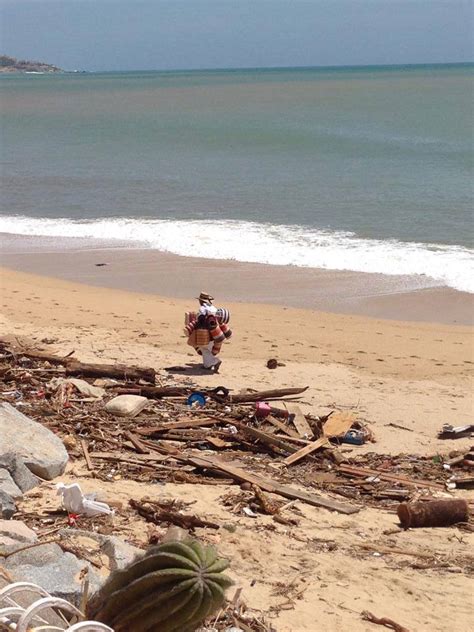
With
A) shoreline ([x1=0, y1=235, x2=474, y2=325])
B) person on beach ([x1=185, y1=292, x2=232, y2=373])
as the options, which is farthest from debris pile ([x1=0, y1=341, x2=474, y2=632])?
shoreline ([x1=0, y1=235, x2=474, y2=325])

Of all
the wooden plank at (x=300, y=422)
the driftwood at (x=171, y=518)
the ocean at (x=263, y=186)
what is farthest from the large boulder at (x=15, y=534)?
the ocean at (x=263, y=186)

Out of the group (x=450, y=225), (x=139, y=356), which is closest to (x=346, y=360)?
(x=139, y=356)

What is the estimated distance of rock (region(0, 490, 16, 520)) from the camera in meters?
6.15

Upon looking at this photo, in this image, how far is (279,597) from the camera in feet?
18.7

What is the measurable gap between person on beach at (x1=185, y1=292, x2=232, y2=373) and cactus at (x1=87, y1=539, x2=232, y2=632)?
6.90 m

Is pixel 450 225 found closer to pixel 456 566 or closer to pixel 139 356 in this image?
pixel 139 356

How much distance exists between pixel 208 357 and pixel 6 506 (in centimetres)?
525

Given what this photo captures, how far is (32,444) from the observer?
7.25 meters

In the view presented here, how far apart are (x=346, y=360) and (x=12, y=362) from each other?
4.09 meters

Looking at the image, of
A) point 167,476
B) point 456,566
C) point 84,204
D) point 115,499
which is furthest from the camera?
point 84,204

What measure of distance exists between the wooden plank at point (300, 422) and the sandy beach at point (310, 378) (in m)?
0.38

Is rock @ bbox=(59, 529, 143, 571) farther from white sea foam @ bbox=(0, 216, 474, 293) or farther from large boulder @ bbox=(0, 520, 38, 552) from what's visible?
white sea foam @ bbox=(0, 216, 474, 293)

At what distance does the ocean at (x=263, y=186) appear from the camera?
19422mm

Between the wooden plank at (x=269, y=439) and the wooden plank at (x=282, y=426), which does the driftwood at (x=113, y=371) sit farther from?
the wooden plank at (x=269, y=439)
